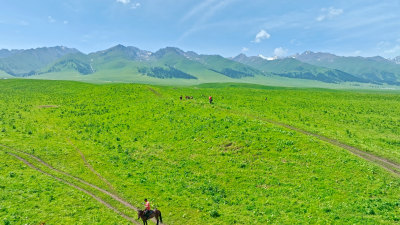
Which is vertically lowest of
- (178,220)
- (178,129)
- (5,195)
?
(178,220)

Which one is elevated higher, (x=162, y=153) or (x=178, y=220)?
(x=162, y=153)

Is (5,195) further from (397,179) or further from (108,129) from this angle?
(397,179)

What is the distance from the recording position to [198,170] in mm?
28359

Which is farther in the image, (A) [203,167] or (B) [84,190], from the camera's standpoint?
(A) [203,167]

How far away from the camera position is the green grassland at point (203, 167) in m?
19.5

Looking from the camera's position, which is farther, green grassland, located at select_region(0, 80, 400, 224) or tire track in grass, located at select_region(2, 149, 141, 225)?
tire track in grass, located at select_region(2, 149, 141, 225)

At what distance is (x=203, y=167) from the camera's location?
2875 cm

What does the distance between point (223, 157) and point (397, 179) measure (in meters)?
19.6

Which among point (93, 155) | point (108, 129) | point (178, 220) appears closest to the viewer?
point (178, 220)

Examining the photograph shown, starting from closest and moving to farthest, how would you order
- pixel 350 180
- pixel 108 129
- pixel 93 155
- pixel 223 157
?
pixel 350 180 < pixel 223 157 < pixel 93 155 < pixel 108 129

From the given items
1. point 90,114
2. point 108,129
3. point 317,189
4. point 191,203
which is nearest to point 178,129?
point 108,129

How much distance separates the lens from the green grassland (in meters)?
19.5

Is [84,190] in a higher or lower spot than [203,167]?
lower

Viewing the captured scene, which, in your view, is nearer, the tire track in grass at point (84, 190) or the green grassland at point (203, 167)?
the green grassland at point (203, 167)
